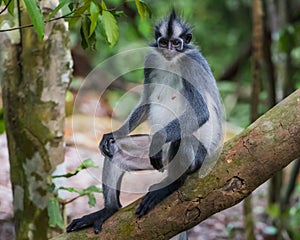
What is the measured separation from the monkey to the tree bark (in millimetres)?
89

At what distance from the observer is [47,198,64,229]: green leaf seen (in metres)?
3.83

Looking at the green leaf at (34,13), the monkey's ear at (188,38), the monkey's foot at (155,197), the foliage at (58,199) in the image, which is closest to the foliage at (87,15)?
the green leaf at (34,13)

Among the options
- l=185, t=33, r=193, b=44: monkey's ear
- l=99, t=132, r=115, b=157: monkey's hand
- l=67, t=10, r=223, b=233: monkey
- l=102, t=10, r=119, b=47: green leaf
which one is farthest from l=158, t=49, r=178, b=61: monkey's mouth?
l=102, t=10, r=119, b=47: green leaf

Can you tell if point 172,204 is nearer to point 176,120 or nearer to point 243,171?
point 243,171

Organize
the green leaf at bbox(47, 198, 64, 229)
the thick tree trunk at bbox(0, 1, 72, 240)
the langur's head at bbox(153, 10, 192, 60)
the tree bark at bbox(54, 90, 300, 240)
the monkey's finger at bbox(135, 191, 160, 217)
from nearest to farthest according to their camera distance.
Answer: the tree bark at bbox(54, 90, 300, 240) → the monkey's finger at bbox(135, 191, 160, 217) → the langur's head at bbox(153, 10, 192, 60) → the green leaf at bbox(47, 198, 64, 229) → the thick tree trunk at bbox(0, 1, 72, 240)

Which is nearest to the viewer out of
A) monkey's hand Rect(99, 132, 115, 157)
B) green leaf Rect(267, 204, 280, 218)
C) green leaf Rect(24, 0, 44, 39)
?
green leaf Rect(24, 0, 44, 39)

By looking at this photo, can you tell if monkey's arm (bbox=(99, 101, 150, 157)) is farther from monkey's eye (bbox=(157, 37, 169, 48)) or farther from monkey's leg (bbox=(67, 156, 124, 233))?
monkey's eye (bbox=(157, 37, 169, 48))

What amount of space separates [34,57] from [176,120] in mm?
1125

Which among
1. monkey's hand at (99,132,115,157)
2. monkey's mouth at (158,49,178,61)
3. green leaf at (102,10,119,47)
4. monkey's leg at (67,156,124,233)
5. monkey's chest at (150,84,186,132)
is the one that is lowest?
monkey's leg at (67,156,124,233)

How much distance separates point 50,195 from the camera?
13.3ft

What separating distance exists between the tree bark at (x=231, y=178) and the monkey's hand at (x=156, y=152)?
0.83 feet

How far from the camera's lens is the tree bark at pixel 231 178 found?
2850 millimetres

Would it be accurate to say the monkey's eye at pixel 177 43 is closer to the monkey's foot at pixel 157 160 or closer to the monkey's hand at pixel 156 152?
the monkey's hand at pixel 156 152

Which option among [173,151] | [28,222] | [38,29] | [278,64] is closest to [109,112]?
[278,64]
